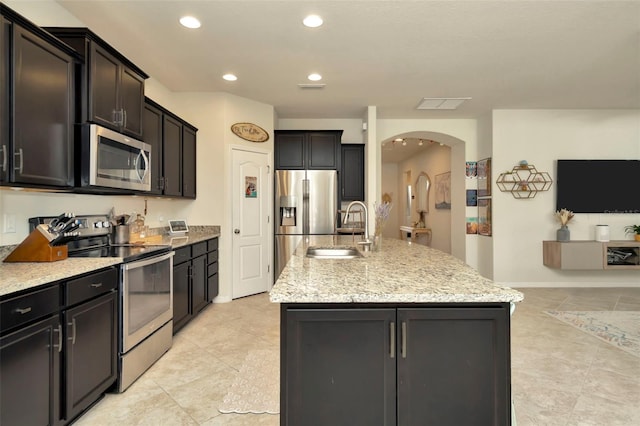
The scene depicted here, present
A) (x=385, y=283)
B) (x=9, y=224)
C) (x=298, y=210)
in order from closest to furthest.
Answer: (x=385, y=283), (x=9, y=224), (x=298, y=210)

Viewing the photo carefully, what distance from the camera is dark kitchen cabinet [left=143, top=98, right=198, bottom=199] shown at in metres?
3.36

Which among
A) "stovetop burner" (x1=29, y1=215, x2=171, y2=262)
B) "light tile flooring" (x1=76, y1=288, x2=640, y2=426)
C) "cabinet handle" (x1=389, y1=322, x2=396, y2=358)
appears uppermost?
"stovetop burner" (x1=29, y1=215, x2=171, y2=262)

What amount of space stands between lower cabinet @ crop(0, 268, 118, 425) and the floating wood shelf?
5180 mm

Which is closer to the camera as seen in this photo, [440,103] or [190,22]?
[190,22]

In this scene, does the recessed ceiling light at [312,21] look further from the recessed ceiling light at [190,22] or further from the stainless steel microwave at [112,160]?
the stainless steel microwave at [112,160]

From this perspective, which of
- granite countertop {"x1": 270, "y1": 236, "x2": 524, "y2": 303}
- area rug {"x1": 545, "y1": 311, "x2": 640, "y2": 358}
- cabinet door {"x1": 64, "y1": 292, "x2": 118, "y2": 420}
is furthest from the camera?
area rug {"x1": 545, "y1": 311, "x2": 640, "y2": 358}

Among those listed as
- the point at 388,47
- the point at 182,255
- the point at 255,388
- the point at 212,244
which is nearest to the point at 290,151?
the point at 212,244

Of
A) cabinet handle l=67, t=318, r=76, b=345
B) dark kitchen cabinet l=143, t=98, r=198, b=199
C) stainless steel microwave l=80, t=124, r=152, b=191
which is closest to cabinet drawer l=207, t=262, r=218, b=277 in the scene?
dark kitchen cabinet l=143, t=98, r=198, b=199

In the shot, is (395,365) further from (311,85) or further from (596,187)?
(596,187)

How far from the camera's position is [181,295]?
3293 millimetres

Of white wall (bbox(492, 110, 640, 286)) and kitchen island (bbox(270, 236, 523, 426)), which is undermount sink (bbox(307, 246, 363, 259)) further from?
white wall (bbox(492, 110, 640, 286))

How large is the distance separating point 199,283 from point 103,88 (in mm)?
2137

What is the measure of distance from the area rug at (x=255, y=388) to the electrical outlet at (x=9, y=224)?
5.50ft

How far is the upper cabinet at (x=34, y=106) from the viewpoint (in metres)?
1.74
